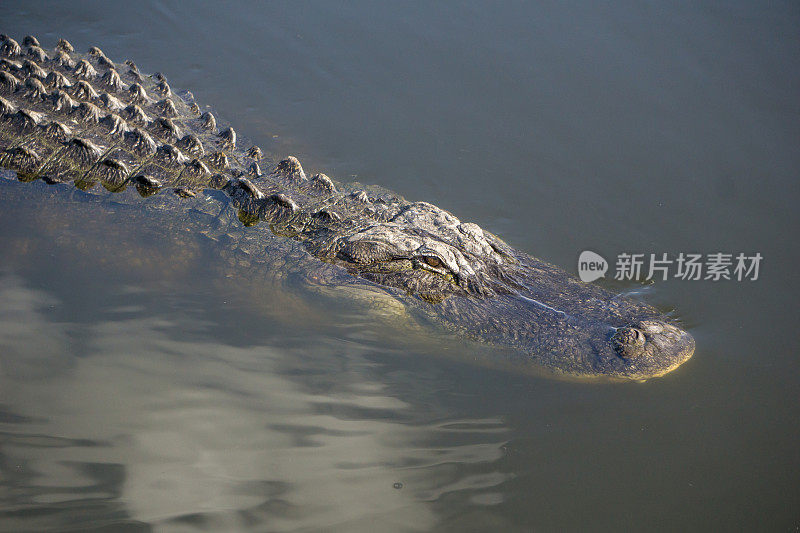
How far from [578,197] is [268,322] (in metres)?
3.55

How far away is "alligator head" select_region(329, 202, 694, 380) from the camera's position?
13.2 ft

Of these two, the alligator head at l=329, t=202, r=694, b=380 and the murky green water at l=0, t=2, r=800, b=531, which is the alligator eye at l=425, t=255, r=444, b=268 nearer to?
the alligator head at l=329, t=202, r=694, b=380

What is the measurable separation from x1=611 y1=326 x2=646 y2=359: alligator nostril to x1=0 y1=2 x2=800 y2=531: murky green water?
0.27 m

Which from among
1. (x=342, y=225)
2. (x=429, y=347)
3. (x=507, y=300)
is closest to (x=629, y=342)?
(x=507, y=300)

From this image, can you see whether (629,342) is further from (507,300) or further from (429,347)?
(429,347)

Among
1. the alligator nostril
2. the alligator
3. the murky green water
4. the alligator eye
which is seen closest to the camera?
the murky green water

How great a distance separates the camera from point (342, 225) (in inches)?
188

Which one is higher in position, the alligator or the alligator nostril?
the alligator

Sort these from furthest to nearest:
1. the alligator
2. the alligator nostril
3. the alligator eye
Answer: the alligator eye < the alligator < the alligator nostril

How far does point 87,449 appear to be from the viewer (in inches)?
131

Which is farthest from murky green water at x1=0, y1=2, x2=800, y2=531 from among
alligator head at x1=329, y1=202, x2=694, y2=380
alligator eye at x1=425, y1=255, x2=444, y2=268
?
alligator eye at x1=425, y1=255, x2=444, y2=268

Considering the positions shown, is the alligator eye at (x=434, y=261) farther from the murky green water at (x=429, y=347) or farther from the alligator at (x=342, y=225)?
the murky green water at (x=429, y=347)

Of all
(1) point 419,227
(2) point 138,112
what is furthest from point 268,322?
(2) point 138,112

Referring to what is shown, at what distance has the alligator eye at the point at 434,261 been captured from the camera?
4.41m
